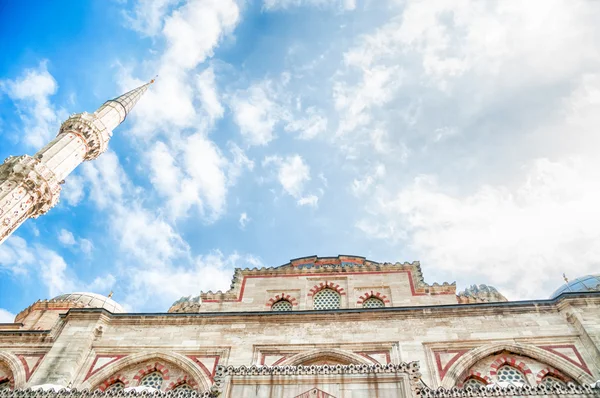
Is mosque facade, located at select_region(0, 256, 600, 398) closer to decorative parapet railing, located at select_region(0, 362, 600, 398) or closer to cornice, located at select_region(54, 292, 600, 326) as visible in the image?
cornice, located at select_region(54, 292, 600, 326)

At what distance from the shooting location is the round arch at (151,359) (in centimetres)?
1159

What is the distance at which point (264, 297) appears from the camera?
50.2 ft

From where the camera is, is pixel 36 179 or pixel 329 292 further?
pixel 36 179

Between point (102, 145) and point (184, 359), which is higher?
point (102, 145)

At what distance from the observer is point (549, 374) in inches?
427

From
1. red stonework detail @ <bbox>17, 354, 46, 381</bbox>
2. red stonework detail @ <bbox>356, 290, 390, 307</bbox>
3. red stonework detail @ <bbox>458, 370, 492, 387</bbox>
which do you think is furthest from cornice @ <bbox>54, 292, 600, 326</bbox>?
red stonework detail @ <bbox>356, 290, 390, 307</bbox>

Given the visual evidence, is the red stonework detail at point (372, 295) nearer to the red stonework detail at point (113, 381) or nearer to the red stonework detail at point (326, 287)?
the red stonework detail at point (326, 287)

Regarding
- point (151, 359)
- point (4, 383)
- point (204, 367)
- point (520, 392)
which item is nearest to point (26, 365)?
point (4, 383)

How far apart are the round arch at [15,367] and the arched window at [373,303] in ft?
37.0

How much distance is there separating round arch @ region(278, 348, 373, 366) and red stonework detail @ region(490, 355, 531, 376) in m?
3.48

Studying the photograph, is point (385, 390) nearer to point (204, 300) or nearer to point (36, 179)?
point (204, 300)

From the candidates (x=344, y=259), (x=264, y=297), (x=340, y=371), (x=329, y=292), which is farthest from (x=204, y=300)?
(x=340, y=371)

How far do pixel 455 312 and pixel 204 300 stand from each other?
9.06 meters

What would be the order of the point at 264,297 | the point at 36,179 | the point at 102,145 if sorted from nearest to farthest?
the point at 264,297, the point at 36,179, the point at 102,145
